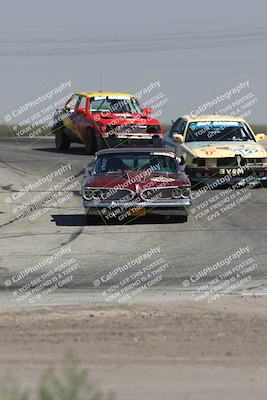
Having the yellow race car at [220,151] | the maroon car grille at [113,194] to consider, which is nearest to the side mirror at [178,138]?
the yellow race car at [220,151]

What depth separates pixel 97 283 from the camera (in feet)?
36.0

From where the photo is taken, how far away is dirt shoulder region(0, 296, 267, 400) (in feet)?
21.8

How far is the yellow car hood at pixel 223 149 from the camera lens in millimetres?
18781

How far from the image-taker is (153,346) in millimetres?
7727

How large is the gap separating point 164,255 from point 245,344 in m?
4.80

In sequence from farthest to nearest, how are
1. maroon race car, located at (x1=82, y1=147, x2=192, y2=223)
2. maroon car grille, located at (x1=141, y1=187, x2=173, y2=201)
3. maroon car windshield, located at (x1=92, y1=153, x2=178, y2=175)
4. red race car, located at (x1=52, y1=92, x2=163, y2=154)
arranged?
1. red race car, located at (x1=52, y1=92, x2=163, y2=154)
2. maroon car windshield, located at (x1=92, y1=153, x2=178, y2=175)
3. maroon car grille, located at (x1=141, y1=187, x2=173, y2=201)
4. maroon race car, located at (x1=82, y1=147, x2=192, y2=223)

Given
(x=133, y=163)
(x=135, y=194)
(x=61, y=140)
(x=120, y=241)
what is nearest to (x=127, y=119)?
(x=61, y=140)

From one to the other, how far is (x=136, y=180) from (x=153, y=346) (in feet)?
26.5

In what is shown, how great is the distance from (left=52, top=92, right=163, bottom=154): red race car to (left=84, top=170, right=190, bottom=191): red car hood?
294 inches

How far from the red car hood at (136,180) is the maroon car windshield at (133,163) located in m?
0.26

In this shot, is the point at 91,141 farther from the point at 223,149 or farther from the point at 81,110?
→ the point at 223,149

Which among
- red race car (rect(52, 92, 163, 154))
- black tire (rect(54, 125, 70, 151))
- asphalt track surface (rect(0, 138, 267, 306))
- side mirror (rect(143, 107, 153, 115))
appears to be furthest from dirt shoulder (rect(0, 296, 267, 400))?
black tire (rect(54, 125, 70, 151))

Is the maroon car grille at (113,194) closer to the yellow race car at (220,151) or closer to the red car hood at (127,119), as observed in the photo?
the yellow race car at (220,151)

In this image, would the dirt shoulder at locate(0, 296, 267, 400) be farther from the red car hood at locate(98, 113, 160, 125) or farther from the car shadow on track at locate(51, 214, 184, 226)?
the red car hood at locate(98, 113, 160, 125)
